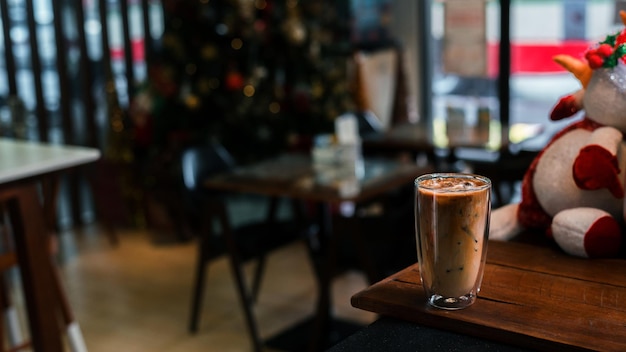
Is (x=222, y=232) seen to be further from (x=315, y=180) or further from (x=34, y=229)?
(x=34, y=229)

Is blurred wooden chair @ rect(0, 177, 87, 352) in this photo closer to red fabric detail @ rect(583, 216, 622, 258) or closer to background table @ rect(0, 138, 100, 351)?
background table @ rect(0, 138, 100, 351)

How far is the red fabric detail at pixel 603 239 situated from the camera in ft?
4.55

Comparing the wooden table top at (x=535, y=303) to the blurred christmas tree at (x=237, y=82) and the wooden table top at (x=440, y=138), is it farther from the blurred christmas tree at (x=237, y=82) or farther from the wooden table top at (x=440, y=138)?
the blurred christmas tree at (x=237, y=82)

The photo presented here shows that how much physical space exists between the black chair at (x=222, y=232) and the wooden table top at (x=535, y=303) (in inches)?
82.1

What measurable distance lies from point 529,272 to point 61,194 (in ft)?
16.5

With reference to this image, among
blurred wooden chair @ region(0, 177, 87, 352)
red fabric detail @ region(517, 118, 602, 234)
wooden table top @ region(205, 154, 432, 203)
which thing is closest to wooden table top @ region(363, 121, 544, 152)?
wooden table top @ region(205, 154, 432, 203)

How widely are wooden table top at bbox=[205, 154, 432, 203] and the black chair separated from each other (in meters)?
0.15

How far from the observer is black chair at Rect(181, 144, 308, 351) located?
3.38 meters

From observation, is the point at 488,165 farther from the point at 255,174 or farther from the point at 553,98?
the point at 553,98

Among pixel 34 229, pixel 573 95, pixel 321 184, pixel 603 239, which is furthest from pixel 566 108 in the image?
pixel 34 229

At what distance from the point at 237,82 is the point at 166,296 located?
4.92 feet

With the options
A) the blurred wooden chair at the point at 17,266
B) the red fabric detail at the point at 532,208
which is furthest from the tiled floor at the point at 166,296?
the red fabric detail at the point at 532,208

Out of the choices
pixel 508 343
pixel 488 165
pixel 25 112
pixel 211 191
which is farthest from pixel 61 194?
pixel 508 343

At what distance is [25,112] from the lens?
15.8 ft
